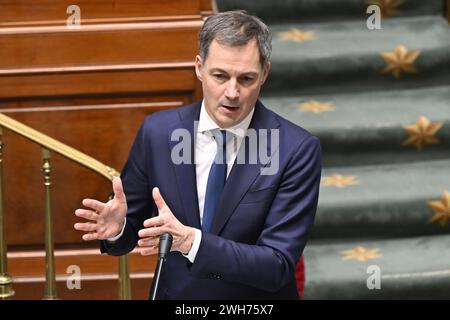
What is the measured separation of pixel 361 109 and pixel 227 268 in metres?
2.87

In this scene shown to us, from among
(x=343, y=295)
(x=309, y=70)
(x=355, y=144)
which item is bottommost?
(x=343, y=295)

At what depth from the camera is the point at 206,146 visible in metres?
2.95

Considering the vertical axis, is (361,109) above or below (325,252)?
above

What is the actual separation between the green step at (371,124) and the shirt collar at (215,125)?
2.41 m

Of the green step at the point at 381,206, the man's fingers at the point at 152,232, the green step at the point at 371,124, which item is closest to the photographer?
the man's fingers at the point at 152,232

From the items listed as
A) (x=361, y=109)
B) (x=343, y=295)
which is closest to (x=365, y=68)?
(x=361, y=109)

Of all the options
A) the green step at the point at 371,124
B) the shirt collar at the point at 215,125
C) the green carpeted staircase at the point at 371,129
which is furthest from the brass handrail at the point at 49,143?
the shirt collar at the point at 215,125

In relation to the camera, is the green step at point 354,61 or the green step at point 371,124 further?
the green step at point 354,61

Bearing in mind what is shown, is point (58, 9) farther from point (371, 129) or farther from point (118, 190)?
point (118, 190)

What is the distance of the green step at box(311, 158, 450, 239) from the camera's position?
5.10 metres

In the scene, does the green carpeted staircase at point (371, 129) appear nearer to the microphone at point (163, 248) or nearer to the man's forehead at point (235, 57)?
the man's forehead at point (235, 57)

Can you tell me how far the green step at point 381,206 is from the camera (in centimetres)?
510

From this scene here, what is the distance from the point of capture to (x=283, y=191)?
114 inches

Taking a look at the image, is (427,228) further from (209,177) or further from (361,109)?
(209,177)
